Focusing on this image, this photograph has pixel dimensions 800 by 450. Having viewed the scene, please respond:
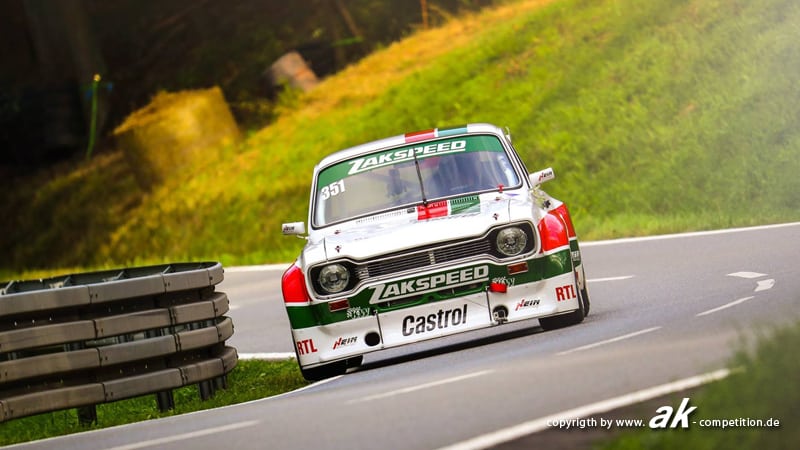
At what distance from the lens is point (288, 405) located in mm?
9617

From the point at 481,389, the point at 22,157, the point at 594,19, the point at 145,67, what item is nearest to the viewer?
the point at 481,389

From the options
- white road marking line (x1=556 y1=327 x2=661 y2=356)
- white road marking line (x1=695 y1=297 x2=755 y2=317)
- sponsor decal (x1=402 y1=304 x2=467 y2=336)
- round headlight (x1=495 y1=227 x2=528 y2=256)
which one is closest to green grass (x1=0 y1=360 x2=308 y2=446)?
sponsor decal (x1=402 y1=304 x2=467 y2=336)

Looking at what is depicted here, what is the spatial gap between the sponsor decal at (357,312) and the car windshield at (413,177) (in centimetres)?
132

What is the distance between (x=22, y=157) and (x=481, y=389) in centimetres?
3185

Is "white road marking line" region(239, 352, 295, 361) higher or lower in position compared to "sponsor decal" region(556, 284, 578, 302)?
lower

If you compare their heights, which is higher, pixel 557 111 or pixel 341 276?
pixel 557 111

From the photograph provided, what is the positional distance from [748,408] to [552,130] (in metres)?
19.5

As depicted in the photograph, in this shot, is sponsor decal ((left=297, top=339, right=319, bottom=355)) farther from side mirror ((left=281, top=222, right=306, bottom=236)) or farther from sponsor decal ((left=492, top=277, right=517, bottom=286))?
sponsor decal ((left=492, top=277, right=517, bottom=286))

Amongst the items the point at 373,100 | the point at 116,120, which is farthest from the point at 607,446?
the point at 116,120

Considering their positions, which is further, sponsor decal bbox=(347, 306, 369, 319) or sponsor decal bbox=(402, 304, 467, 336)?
sponsor decal bbox=(347, 306, 369, 319)

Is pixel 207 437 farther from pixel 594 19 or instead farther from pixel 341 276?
pixel 594 19

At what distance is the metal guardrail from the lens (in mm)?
10734

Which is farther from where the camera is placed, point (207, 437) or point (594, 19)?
point (594, 19)

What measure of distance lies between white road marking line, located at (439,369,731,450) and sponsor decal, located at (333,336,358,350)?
3479 mm
